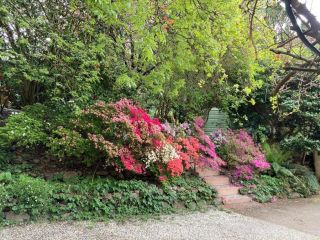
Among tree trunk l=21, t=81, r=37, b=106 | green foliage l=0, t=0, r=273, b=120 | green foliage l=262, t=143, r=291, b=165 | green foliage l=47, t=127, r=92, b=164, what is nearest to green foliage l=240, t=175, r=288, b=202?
green foliage l=262, t=143, r=291, b=165

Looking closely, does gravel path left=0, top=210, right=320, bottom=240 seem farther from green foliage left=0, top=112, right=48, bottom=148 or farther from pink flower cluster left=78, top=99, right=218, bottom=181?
green foliage left=0, top=112, right=48, bottom=148

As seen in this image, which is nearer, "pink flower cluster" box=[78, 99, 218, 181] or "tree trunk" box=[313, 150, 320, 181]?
"pink flower cluster" box=[78, 99, 218, 181]

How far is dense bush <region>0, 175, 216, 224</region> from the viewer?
4.59m

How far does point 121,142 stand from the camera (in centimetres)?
585

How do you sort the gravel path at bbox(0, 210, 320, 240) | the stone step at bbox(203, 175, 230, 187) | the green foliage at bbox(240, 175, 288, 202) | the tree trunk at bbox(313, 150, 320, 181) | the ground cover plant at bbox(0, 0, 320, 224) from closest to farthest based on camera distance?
the gravel path at bbox(0, 210, 320, 240) → the ground cover plant at bbox(0, 0, 320, 224) → the stone step at bbox(203, 175, 230, 187) → the green foliage at bbox(240, 175, 288, 202) → the tree trunk at bbox(313, 150, 320, 181)

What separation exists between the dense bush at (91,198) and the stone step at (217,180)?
0.96 metres

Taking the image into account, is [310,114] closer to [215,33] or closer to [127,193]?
[215,33]

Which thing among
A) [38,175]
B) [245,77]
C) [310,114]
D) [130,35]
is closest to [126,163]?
[38,175]

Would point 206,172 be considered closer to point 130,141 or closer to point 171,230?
point 130,141

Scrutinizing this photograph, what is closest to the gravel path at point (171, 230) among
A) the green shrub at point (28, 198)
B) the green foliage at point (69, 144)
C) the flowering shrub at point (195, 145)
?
the green shrub at point (28, 198)

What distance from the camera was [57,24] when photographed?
6.63 m

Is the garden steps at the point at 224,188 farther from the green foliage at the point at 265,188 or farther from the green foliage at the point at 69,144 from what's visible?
the green foliage at the point at 69,144

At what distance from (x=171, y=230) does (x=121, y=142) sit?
1.77m

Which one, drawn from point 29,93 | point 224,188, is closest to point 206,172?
point 224,188
